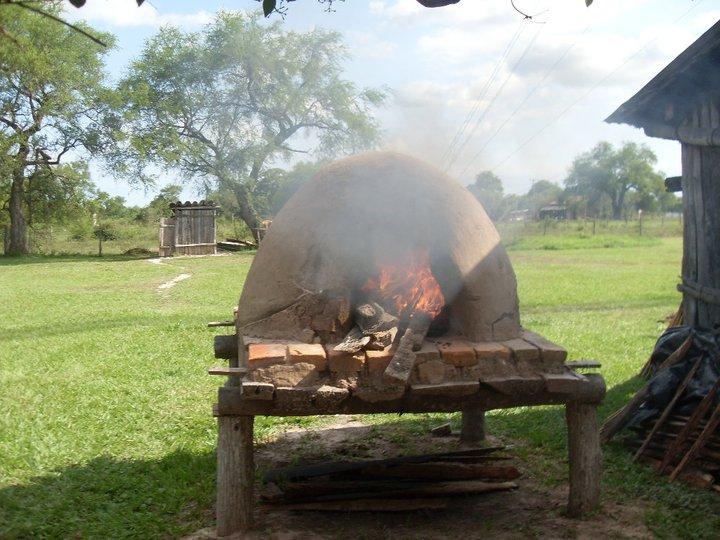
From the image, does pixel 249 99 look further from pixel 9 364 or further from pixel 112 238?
pixel 9 364

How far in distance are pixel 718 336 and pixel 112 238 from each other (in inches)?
1202

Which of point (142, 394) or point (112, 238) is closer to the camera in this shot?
point (142, 394)

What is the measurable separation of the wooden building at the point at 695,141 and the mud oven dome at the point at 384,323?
96.2 inches

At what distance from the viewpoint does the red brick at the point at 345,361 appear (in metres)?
4.13

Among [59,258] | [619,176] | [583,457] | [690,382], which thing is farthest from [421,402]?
[619,176]

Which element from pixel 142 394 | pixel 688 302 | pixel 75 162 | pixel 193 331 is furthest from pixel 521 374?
pixel 75 162

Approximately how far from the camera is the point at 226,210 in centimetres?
3466

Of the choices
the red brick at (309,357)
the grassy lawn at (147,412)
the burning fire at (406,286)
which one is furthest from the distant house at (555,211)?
the red brick at (309,357)

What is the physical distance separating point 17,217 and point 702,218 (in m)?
29.2

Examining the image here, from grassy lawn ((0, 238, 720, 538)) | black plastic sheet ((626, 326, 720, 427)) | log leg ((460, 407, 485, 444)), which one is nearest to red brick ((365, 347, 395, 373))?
grassy lawn ((0, 238, 720, 538))

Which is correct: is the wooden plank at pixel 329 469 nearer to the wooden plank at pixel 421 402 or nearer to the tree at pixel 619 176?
the wooden plank at pixel 421 402

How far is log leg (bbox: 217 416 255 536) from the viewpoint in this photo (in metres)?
4.13

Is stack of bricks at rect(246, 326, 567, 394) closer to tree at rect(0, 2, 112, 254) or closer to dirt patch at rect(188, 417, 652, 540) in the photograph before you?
dirt patch at rect(188, 417, 652, 540)

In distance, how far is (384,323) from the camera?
4.40 metres
